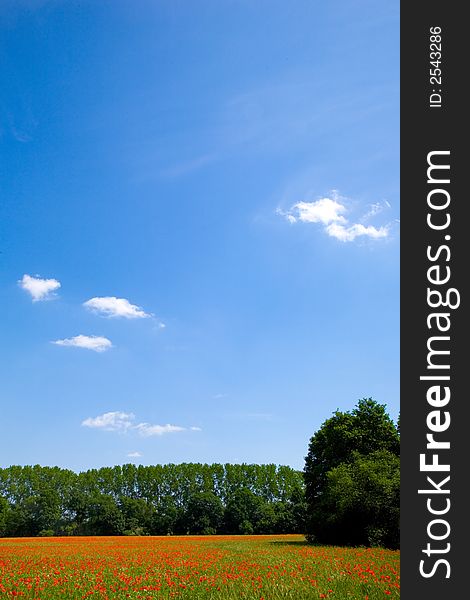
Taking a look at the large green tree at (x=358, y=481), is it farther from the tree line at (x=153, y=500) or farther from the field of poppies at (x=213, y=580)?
the tree line at (x=153, y=500)

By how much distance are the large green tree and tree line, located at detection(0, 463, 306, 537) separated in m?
26.9

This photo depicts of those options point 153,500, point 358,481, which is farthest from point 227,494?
point 358,481

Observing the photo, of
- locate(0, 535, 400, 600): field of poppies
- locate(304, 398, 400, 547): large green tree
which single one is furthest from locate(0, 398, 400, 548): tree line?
locate(0, 535, 400, 600): field of poppies

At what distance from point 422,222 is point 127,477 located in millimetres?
89791

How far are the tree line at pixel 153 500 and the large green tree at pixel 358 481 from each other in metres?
26.9

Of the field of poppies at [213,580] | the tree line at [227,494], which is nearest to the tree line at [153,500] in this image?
the tree line at [227,494]

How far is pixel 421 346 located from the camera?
6918mm

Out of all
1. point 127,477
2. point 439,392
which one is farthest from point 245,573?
point 127,477

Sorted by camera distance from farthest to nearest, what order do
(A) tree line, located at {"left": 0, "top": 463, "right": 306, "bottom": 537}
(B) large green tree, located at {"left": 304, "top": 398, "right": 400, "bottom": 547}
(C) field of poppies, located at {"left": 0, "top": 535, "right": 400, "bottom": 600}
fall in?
(A) tree line, located at {"left": 0, "top": 463, "right": 306, "bottom": 537} → (B) large green tree, located at {"left": 304, "top": 398, "right": 400, "bottom": 547} → (C) field of poppies, located at {"left": 0, "top": 535, "right": 400, "bottom": 600}

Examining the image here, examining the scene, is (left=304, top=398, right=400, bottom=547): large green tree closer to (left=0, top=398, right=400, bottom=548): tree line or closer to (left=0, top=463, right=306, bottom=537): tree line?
(left=0, top=398, right=400, bottom=548): tree line

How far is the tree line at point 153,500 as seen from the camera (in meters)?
72.8

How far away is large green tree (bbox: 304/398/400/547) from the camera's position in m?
29.7

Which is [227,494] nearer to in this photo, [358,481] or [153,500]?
[153,500]

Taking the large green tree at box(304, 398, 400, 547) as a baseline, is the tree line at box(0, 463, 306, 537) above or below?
below
